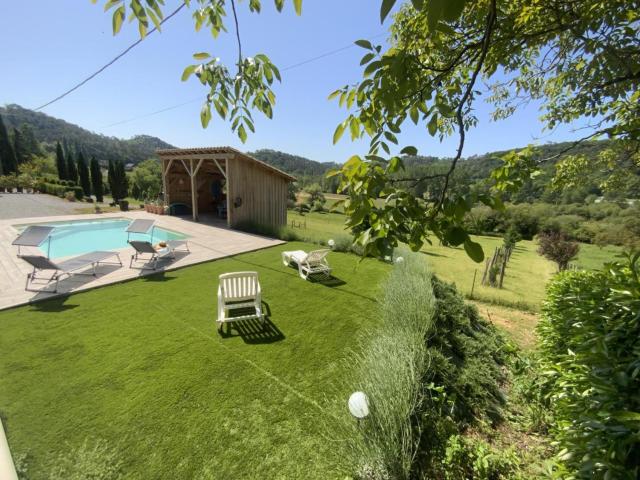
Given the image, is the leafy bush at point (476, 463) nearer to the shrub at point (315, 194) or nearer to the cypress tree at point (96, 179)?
the cypress tree at point (96, 179)

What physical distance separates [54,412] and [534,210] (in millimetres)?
54369

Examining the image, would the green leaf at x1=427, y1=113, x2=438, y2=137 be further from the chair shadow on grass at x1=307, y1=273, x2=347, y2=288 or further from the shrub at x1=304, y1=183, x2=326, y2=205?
the shrub at x1=304, y1=183, x2=326, y2=205

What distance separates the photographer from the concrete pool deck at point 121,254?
521cm

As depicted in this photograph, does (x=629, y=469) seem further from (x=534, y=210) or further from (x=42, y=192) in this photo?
(x=534, y=210)

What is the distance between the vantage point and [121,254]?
772cm

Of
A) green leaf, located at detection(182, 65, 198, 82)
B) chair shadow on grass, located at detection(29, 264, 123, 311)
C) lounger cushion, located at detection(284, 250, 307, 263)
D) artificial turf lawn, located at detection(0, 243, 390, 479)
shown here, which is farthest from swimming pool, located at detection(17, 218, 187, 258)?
green leaf, located at detection(182, 65, 198, 82)

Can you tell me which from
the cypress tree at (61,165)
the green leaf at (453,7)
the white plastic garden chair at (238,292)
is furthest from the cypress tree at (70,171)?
the green leaf at (453,7)

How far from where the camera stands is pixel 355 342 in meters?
4.08

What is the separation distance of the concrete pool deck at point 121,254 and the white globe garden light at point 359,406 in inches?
161

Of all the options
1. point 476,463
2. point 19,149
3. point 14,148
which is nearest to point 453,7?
point 476,463

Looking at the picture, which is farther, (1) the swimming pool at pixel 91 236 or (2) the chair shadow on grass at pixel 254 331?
(1) the swimming pool at pixel 91 236

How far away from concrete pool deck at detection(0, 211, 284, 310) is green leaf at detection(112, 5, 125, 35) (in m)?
5.00

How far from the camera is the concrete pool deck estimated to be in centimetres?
521

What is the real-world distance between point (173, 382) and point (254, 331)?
1323 millimetres
